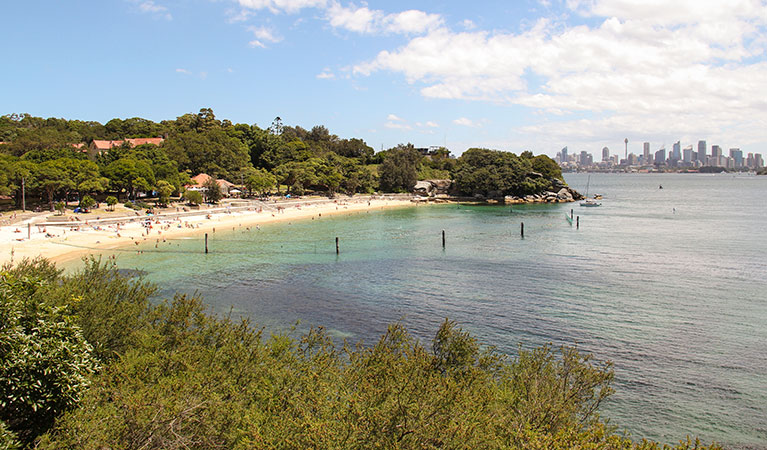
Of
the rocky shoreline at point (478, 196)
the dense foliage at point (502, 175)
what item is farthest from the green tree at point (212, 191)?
the dense foliage at point (502, 175)

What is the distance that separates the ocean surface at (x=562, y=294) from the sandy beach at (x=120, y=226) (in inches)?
192

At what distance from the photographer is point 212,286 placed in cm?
3178

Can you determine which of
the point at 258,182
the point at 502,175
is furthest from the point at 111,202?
the point at 502,175

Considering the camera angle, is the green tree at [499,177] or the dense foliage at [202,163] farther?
the green tree at [499,177]

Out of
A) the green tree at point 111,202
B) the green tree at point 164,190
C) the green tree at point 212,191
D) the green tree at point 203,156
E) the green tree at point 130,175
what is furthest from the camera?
the green tree at point 203,156

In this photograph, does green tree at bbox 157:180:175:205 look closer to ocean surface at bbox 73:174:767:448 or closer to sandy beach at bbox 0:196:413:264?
sandy beach at bbox 0:196:413:264

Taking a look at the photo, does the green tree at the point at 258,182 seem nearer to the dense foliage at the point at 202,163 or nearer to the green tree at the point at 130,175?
the dense foliage at the point at 202,163

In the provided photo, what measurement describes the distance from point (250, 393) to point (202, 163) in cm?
8471

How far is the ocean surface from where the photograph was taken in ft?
56.3

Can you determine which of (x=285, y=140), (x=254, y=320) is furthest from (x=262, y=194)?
(x=254, y=320)

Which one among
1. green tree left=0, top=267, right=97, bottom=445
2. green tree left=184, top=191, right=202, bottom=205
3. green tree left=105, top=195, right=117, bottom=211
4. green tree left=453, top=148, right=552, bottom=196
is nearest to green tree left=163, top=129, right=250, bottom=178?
green tree left=184, top=191, right=202, bottom=205

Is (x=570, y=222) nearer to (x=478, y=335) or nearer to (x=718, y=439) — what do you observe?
(x=478, y=335)

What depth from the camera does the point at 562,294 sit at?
2967cm

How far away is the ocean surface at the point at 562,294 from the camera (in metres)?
17.2
